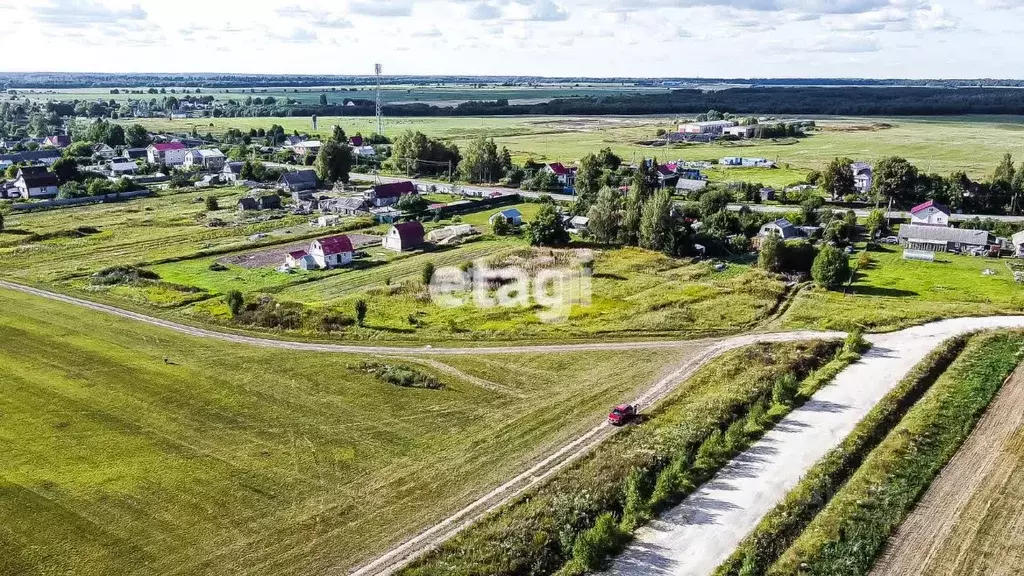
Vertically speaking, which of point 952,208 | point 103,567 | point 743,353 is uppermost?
point 952,208

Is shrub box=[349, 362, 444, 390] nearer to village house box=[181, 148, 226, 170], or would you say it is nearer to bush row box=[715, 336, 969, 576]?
bush row box=[715, 336, 969, 576]

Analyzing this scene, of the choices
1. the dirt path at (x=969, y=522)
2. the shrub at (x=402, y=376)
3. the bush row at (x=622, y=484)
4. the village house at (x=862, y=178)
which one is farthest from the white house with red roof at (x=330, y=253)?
the village house at (x=862, y=178)

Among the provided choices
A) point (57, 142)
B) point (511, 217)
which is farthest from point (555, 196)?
point (57, 142)

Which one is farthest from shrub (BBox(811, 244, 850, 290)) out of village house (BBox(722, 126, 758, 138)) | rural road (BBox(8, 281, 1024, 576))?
village house (BBox(722, 126, 758, 138))

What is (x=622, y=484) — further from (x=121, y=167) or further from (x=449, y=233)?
(x=121, y=167)

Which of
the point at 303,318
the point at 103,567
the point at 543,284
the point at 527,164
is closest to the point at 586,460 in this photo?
the point at 103,567

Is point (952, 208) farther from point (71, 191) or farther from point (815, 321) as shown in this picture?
point (71, 191)
